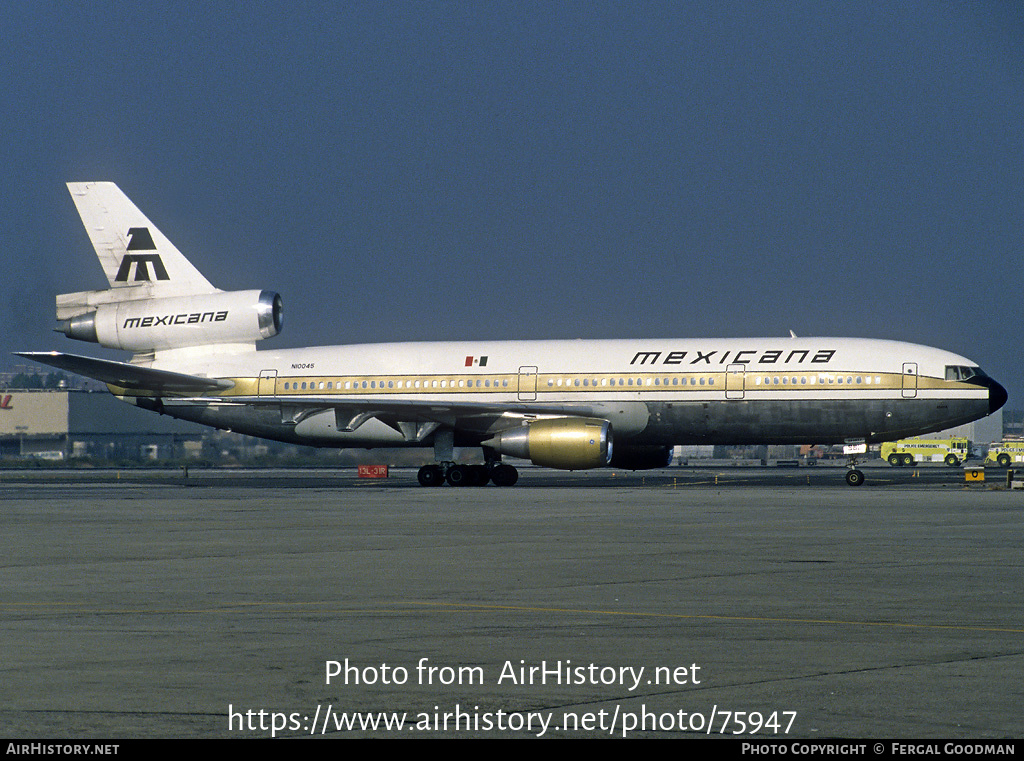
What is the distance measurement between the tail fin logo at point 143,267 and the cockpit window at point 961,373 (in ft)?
90.8

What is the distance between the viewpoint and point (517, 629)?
10734 millimetres

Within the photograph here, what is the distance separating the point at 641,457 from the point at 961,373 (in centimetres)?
1131

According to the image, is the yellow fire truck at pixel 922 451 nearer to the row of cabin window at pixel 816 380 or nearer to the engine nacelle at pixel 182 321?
the row of cabin window at pixel 816 380

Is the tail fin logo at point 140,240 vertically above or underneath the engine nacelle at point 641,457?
above

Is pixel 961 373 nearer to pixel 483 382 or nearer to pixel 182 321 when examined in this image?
pixel 483 382

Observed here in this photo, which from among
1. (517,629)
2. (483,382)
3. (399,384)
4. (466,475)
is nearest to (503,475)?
(466,475)

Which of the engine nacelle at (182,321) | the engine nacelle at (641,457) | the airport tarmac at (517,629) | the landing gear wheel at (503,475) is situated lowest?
the airport tarmac at (517,629)

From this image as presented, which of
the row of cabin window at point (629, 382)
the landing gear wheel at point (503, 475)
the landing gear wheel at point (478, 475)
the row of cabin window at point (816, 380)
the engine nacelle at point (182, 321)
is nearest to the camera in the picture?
the row of cabin window at point (816, 380)

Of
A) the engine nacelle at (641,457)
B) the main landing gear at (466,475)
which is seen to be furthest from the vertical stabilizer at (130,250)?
the engine nacelle at (641,457)

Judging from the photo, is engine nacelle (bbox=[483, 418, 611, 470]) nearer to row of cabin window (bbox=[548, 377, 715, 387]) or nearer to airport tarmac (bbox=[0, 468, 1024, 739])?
row of cabin window (bbox=[548, 377, 715, 387])

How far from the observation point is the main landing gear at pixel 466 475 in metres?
41.9

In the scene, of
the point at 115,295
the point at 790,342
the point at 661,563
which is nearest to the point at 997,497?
the point at 790,342

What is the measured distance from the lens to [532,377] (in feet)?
137

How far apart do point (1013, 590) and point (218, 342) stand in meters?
36.1
